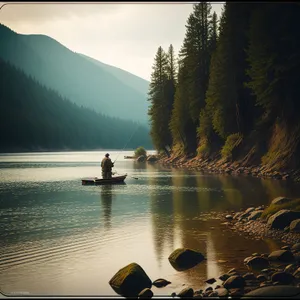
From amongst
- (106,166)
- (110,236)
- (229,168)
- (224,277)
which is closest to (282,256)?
(224,277)

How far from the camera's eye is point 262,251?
51.6ft

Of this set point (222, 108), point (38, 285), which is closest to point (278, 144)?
point (222, 108)

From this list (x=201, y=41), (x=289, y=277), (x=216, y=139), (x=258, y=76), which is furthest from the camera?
(x=201, y=41)

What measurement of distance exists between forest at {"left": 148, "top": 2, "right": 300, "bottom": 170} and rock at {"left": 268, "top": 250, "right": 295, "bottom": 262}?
26699 millimetres

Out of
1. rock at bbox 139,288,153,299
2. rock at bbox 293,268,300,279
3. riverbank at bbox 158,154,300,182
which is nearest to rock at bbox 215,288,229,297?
rock at bbox 139,288,153,299

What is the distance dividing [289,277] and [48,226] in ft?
44.8

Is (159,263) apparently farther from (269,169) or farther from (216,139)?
(216,139)

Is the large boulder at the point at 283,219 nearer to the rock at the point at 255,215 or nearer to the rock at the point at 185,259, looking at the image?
the rock at the point at 255,215

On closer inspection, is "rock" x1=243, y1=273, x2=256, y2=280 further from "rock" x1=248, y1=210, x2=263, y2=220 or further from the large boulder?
"rock" x1=248, y1=210, x2=263, y2=220

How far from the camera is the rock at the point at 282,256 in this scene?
14250mm

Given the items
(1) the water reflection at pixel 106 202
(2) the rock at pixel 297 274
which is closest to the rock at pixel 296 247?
(2) the rock at pixel 297 274

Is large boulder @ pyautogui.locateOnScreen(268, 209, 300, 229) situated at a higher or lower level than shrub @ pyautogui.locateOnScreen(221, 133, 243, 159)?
lower

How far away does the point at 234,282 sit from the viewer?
1184 centimetres

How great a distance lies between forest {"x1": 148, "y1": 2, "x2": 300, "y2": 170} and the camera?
40.0 meters
